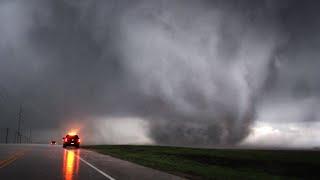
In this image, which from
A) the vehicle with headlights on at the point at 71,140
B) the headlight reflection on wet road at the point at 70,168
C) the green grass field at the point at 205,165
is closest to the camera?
the headlight reflection on wet road at the point at 70,168

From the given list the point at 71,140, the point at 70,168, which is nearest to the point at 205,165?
the point at 70,168

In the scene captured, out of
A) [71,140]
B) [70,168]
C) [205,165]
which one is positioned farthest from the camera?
[71,140]

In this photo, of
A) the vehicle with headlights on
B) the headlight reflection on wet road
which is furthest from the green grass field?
the headlight reflection on wet road

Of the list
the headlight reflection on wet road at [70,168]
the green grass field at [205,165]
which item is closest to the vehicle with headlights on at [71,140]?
the green grass field at [205,165]

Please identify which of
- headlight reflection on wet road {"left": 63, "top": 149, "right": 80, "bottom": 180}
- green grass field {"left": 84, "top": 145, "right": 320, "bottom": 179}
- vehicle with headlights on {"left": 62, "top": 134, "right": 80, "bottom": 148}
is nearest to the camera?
headlight reflection on wet road {"left": 63, "top": 149, "right": 80, "bottom": 180}

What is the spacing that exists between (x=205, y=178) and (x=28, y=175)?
7560 millimetres

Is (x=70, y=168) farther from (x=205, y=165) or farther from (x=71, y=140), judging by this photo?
(x=71, y=140)

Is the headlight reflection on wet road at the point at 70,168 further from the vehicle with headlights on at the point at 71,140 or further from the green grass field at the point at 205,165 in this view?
the vehicle with headlights on at the point at 71,140

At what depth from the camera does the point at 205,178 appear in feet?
74.6

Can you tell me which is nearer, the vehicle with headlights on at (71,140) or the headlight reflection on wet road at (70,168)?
the headlight reflection on wet road at (70,168)

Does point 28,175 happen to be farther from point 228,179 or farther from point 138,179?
point 228,179

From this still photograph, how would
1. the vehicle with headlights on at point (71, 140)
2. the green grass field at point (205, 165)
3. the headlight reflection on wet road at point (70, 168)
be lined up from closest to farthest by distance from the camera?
the headlight reflection on wet road at point (70, 168) → the green grass field at point (205, 165) → the vehicle with headlights on at point (71, 140)

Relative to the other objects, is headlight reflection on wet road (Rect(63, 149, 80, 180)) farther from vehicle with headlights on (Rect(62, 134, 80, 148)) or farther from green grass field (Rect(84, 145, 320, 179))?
vehicle with headlights on (Rect(62, 134, 80, 148))

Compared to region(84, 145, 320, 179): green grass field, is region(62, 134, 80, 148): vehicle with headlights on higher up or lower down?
higher up
